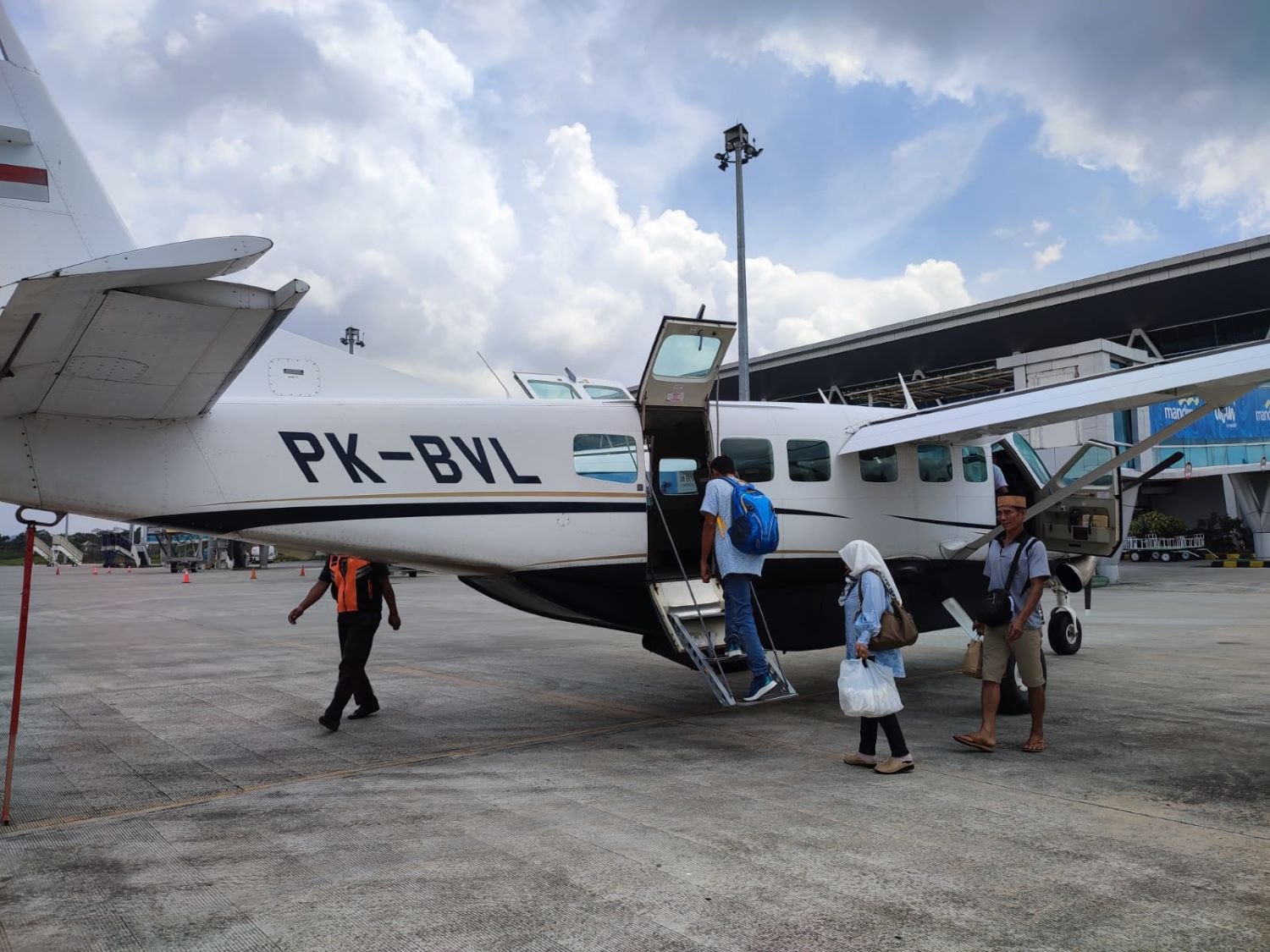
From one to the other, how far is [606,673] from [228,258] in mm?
7715

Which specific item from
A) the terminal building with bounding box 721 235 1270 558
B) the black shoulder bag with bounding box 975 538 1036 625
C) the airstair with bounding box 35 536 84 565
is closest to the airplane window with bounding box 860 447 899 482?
the black shoulder bag with bounding box 975 538 1036 625

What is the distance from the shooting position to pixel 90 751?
6.74 m

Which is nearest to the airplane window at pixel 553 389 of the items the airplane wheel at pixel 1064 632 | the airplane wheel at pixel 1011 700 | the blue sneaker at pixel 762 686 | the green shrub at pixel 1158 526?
the blue sneaker at pixel 762 686

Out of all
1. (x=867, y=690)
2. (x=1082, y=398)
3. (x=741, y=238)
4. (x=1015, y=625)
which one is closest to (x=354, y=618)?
(x=867, y=690)

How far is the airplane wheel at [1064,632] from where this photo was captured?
10914 millimetres

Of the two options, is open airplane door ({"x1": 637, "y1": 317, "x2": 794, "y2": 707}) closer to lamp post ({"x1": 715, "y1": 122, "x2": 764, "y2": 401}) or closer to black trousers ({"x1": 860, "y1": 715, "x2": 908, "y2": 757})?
black trousers ({"x1": 860, "y1": 715, "x2": 908, "y2": 757})

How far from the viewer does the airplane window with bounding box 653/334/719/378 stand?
705 cm

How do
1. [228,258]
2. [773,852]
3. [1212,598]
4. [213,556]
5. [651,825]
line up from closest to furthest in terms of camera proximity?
[228,258] → [773,852] → [651,825] → [1212,598] → [213,556]

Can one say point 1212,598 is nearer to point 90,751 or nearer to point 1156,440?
point 1156,440

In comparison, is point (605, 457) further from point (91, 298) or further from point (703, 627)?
point (91, 298)

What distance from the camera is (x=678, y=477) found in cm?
854

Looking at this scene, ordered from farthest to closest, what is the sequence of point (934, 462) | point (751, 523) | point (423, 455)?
point (934, 462) < point (751, 523) < point (423, 455)

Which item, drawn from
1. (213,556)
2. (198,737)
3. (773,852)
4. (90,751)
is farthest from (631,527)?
(213,556)

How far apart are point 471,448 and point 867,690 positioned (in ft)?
11.6
